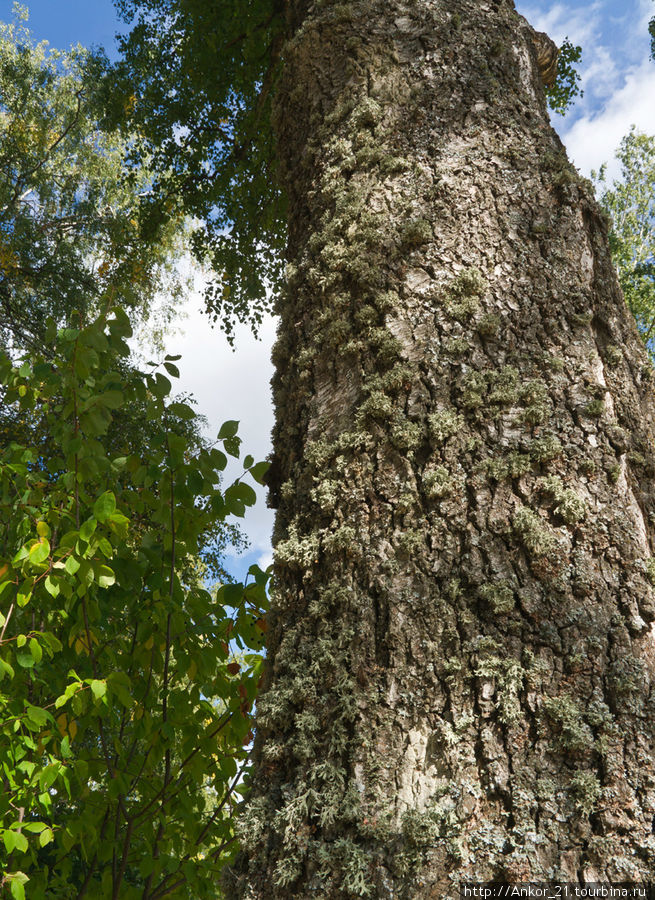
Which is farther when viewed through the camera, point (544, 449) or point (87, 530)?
point (87, 530)

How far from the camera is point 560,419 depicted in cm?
148

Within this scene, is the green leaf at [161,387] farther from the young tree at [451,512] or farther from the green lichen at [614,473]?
the green lichen at [614,473]

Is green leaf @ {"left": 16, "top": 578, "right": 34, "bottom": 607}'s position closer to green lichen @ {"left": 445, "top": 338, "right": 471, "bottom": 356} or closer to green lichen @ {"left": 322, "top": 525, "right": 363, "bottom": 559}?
green lichen @ {"left": 322, "top": 525, "right": 363, "bottom": 559}

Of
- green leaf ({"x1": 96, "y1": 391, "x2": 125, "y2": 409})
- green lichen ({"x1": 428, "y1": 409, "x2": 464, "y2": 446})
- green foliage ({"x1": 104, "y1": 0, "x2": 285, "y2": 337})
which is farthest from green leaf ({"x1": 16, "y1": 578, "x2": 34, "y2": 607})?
green foliage ({"x1": 104, "y1": 0, "x2": 285, "y2": 337})

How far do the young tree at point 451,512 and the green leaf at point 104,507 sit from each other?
1.36 ft

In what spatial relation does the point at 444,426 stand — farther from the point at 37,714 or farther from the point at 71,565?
the point at 37,714

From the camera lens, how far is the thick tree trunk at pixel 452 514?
3.78ft

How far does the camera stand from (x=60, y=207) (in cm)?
1137

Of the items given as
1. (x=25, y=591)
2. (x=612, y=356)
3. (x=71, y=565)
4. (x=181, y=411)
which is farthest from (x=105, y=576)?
(x=612, y=356)

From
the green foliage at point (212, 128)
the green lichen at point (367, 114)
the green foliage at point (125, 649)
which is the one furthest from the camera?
the green foliage at point (212, 128)

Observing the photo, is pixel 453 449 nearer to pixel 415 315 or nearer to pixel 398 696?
pixel 415 315

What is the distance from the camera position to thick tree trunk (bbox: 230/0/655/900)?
1.15m

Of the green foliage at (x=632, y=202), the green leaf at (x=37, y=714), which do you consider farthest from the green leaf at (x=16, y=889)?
the green foliage at (x=632, y=202)

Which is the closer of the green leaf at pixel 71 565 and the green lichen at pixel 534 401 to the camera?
the green lichen at pixel 534 401
